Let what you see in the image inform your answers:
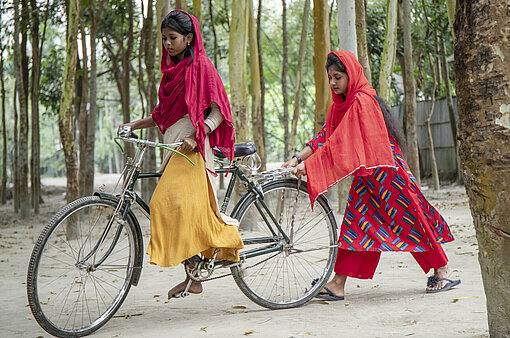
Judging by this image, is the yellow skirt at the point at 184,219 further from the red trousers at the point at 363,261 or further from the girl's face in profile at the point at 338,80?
the girl's face in profile at the point at 338,80

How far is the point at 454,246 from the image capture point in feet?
19.3

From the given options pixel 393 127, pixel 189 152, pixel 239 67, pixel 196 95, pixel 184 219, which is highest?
pixel 239 67

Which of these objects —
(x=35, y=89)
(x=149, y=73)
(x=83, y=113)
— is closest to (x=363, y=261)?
(x=83, y=113)

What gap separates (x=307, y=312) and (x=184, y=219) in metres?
0.95

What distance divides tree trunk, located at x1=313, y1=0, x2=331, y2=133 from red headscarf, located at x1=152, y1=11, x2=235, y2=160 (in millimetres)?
5241

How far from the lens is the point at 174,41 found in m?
3.28

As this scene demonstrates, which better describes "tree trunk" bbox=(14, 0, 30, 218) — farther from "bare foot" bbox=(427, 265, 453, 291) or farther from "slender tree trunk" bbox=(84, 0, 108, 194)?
"bare foot" bbox=(427, 265, 453, 291)

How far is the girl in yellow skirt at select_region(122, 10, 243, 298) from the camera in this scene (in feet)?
10.6

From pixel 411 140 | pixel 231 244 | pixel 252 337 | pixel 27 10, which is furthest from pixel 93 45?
pixel 252 337

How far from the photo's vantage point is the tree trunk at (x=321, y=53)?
28.6 ft

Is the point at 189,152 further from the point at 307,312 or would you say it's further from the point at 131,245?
the point at 307,312

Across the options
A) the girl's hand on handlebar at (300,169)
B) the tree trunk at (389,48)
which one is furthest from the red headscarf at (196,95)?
the tree trunk at (389,48)

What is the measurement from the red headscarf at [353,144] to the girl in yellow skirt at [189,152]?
531mm

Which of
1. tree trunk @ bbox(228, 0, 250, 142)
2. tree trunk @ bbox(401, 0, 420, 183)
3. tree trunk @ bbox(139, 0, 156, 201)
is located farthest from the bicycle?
tree trunk @ bbox(401, 0, 420, 183)
